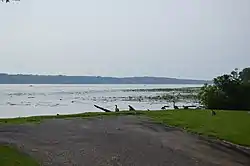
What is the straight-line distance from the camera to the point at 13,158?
457 inches

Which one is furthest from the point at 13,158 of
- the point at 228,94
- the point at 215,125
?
the point at 228,94

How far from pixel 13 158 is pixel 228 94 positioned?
29289mm

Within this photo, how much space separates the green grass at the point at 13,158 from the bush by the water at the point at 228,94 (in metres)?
27.9

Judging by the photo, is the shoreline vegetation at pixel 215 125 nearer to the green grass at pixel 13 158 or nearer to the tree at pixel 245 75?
the green grass at pixel 13 158

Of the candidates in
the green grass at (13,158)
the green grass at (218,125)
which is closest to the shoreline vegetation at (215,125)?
the green grass at (218,125)

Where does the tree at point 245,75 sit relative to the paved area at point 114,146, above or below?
above

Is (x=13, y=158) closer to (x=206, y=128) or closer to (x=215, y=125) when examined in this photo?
(x=206, y=128)

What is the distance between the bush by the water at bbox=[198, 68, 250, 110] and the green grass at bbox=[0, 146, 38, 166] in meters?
27.9

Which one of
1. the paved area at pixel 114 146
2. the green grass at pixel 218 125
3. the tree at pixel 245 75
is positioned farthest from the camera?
the tree at pixel 245 75

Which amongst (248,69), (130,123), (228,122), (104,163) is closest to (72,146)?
(104,163)

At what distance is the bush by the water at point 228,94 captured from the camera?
1479 inches

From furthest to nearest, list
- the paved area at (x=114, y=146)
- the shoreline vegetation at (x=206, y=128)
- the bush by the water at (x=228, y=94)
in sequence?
the bush by the water at (x=228, y=94), the paved area at (x=114, y=146), the shoreline vegetation at (x=206, y=128)

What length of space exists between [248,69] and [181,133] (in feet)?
209

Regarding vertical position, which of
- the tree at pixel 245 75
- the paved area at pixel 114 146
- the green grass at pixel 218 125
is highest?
the tree at pixel 245 75
